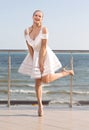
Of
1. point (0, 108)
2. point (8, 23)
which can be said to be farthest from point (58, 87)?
point (0, 108)

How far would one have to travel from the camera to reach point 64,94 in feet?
54.4

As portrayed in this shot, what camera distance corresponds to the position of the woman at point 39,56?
460cm
